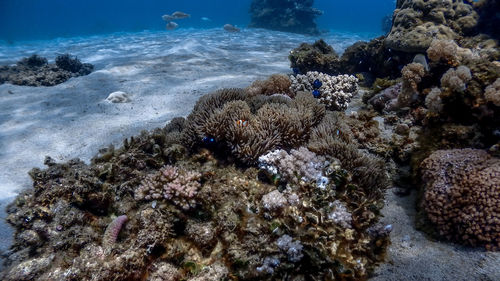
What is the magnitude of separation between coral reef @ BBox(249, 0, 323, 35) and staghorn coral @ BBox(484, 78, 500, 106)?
23967mm

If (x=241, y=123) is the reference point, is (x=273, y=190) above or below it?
below

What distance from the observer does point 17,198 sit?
345 centimetres

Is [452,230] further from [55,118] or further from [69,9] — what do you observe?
[69,9]

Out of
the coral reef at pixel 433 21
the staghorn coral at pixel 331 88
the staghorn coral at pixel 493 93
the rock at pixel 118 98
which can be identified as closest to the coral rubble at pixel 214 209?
the staghorn coral at pixel 493 93

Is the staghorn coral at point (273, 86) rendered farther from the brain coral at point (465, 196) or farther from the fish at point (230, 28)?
the fish at point (230, 28)

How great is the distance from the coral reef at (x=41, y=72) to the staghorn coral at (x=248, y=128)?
340 inches

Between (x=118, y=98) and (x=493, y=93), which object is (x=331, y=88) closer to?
(x=493, y=93)

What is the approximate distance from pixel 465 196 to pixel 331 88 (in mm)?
3908

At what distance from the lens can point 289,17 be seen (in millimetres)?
25812

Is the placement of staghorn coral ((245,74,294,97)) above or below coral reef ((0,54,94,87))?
above

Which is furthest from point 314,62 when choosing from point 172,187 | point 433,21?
point 172,187

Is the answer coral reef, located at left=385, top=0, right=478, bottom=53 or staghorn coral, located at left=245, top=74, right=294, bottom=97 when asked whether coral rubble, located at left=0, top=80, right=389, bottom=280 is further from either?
coral reef, located at left=385, top=0, right=478, bottom=53

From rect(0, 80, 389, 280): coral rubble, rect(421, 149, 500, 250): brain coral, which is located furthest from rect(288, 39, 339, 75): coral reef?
rect(421, 149, 500, 250): brain coral

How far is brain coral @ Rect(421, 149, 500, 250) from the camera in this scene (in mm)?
2562
